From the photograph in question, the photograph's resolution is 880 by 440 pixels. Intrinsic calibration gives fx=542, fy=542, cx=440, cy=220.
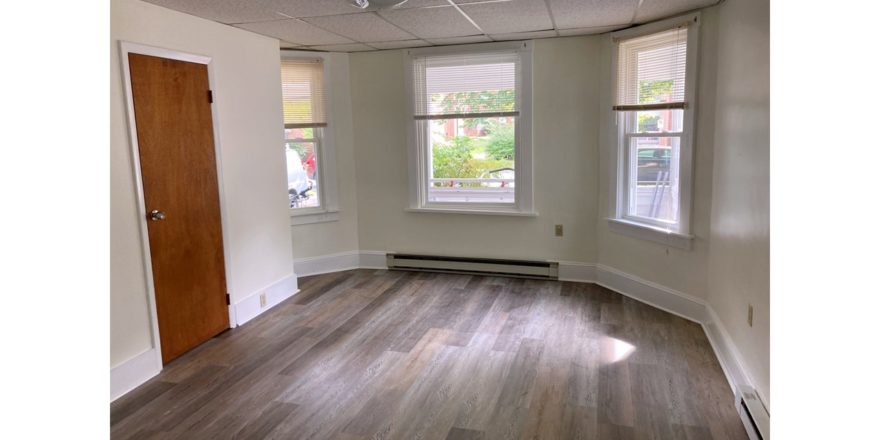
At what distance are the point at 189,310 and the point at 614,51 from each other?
378cm

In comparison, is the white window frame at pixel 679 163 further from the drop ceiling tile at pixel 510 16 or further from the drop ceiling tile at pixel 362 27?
the drop ceiling tile at pixel 362 27

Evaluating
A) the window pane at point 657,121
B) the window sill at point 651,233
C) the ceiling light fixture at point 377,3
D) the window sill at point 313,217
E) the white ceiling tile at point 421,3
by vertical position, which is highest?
the white ceiling tile at point 421,3

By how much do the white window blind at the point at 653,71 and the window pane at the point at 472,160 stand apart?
111cm

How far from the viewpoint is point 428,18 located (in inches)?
150

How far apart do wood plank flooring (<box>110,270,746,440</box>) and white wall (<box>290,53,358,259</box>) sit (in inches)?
37.6

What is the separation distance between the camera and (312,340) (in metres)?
3.81

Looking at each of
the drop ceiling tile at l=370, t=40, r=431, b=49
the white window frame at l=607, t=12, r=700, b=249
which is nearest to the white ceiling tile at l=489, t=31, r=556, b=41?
the white window frame at l=607, t=12, r=700, b=249

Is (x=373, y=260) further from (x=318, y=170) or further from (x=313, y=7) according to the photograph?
(x=313, y=7)

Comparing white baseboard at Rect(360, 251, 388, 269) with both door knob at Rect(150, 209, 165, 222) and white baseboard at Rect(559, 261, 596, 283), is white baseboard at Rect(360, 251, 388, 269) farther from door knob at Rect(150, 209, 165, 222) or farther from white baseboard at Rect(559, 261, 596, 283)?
door knob at Rect(150, 209, 165, 222)

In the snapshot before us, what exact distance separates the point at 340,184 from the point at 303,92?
970 mm

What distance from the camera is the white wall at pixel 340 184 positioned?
209 inches

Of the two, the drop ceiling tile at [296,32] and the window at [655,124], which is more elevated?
the drop ceiling tile at [296,32]

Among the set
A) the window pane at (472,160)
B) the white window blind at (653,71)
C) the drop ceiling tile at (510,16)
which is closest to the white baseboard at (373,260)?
the window pane at (472,160)
